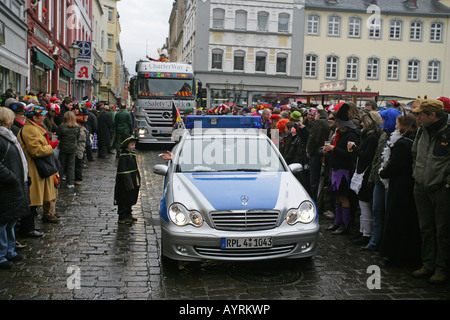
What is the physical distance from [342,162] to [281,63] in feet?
133

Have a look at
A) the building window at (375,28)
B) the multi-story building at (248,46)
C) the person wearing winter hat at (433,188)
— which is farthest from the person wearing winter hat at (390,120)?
the building window at (375,28)

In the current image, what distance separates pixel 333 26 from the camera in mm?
46781

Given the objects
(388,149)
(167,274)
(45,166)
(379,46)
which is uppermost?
(379,46)

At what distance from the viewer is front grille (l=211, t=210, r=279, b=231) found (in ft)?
17.9

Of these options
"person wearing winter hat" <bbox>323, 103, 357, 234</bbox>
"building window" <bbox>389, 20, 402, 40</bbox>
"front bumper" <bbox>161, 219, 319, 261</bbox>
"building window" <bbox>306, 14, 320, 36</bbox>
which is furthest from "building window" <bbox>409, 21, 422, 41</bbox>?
"front bumper" <bbox>161, 219, 319, 261</bbox>

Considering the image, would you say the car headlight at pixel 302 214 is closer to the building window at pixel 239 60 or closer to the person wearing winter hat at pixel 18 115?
the person wearing winter hat at pixel 18 115

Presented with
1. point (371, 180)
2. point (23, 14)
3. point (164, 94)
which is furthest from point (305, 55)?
point (371, 180)

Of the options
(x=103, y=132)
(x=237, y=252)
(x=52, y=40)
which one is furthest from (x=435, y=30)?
(x=237, y=252)

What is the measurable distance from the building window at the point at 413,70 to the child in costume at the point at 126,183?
4560 cm

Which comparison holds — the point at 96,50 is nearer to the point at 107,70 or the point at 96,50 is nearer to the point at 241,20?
the point at 241,20

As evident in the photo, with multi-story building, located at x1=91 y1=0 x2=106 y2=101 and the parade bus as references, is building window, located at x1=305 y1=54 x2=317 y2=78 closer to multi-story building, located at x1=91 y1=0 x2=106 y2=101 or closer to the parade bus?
multi-story building, located at x1=91 y1=0 x2=106 y2=101

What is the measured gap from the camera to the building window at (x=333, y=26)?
4662 cm

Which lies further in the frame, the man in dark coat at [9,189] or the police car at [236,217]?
the man in dark coat at [9,189]
